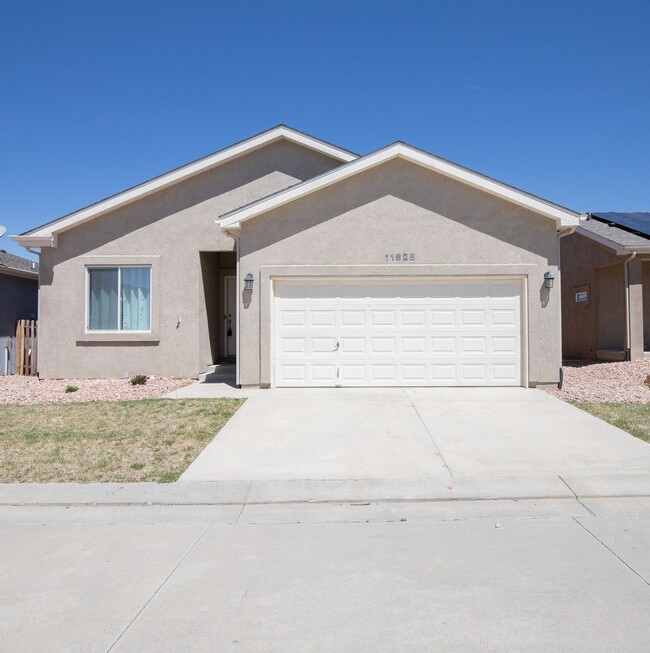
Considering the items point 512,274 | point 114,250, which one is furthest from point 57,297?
point 512,274

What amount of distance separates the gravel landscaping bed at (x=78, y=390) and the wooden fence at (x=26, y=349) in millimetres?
631

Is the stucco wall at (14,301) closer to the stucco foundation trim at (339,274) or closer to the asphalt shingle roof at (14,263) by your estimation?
the asphalt shingle roof at (14,263)

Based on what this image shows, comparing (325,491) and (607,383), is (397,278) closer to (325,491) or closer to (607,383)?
(607,383)

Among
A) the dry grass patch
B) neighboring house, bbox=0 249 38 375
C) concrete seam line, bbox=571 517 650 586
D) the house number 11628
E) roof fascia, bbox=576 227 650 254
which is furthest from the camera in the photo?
neighboring house, bbox=0 249 38 375

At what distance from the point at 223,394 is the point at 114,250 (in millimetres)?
5196

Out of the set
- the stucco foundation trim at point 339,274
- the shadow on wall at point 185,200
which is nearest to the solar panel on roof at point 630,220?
the stucco foundation trim at point 339,274

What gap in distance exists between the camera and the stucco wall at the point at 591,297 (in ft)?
52.3

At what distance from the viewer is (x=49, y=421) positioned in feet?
29.5

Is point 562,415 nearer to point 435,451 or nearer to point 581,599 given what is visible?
point 435,451

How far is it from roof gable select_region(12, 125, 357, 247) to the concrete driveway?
6182 mm

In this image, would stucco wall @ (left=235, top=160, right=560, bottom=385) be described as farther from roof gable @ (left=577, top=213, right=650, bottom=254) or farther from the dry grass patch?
roof gable @ (left=577, top=213, right=650, bottom=254)

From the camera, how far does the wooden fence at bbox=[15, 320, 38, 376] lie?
1488cm

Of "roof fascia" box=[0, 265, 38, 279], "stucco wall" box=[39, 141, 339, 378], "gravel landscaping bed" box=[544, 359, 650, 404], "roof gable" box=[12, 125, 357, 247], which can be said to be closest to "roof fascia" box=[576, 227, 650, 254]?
"gravel landscaping bed" box=[544, 359, 650, 404]

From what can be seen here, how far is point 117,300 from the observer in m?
14.0
